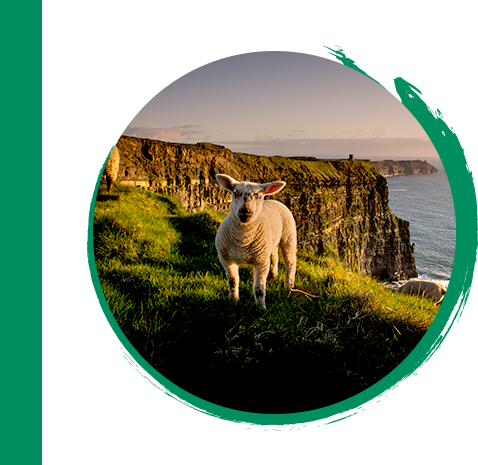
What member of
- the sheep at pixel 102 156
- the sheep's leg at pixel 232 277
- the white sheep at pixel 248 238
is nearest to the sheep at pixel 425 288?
the white sheep at pixel 248 238

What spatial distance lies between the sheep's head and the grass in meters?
1.07

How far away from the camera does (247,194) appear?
2680 millimetres

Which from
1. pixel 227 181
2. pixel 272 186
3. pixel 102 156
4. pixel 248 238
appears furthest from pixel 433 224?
pixel 102 156

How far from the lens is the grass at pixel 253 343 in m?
2.22

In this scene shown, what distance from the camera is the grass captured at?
2.22 m

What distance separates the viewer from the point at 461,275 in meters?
2.30

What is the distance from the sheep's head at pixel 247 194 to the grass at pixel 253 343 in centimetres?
107

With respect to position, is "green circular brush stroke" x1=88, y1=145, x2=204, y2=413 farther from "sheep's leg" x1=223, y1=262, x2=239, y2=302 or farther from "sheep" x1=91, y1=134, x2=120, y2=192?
"sheep" x1=91, y1=134, x2=120, y2=192

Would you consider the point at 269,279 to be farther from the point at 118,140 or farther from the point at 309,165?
the point at 118,140

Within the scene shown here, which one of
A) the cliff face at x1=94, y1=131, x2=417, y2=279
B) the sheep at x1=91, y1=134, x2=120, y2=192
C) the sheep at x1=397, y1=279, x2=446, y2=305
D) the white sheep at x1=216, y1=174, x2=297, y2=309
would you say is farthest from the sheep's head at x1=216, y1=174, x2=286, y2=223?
the sheep at x1=397, y1=279, x2=446, y2=305

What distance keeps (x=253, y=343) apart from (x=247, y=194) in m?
1.43

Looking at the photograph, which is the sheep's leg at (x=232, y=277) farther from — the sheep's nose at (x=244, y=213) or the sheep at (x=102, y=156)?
the sheep at (x=102, y=156)

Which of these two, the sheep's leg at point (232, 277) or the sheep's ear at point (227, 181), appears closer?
the sheep's ear at point (227, 181)
